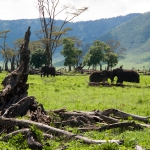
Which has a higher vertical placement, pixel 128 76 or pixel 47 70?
pixel 47 70

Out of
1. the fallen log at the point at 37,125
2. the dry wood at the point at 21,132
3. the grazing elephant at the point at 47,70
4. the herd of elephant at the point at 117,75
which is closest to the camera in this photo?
the dry wood at the point at 21,132

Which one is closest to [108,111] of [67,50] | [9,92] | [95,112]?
[95,112]

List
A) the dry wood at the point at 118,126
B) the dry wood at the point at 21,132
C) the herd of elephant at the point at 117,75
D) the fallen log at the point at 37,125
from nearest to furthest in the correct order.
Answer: the dry wood at the point at 21,132, the fallen log at the point at 37,125, the dry wood at the point at 118,126, the herd of elephant at the point at 117,75

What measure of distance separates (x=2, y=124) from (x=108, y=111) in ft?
14.3

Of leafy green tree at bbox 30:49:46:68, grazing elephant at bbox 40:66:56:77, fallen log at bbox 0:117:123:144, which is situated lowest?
fallen log at bbox 0:117:123:144

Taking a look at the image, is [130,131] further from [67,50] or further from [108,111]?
[67,50]

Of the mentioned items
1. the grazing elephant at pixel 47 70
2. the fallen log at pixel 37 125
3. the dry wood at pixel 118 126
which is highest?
the grazing elephant at pixel 47 70

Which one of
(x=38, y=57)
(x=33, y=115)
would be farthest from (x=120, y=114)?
(x=38, y=57)

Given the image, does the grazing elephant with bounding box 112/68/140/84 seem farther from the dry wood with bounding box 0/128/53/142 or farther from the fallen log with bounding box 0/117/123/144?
the dry wood with bounding box 0/128/53/142

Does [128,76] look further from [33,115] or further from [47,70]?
[33,115]

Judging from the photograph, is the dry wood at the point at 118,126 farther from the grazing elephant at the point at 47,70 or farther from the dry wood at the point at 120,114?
the grazing elephant at the point at 47,70

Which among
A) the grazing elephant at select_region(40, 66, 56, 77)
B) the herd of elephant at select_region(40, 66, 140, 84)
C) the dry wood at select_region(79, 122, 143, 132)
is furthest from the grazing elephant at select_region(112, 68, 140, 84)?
the dry wood at select_region(79, 122, 143, 132)

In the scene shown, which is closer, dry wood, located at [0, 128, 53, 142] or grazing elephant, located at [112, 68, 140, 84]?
dry wood, located at [0, 128, 53, 142]

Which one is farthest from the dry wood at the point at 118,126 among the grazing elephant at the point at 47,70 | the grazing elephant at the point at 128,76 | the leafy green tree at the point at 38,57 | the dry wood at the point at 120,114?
the leafy green tree at the point at 38,57
